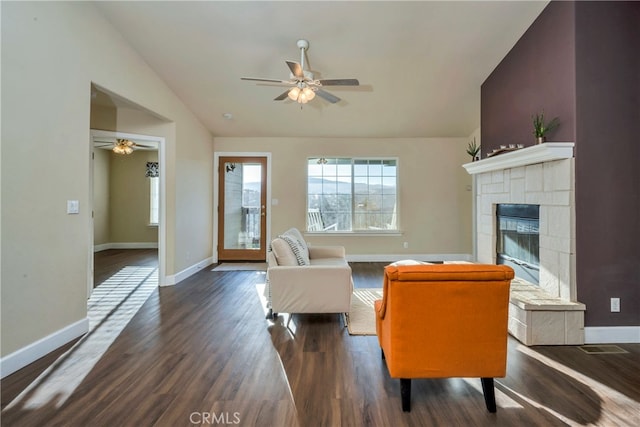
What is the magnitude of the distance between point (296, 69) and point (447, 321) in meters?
2.52

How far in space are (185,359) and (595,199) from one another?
147 inches

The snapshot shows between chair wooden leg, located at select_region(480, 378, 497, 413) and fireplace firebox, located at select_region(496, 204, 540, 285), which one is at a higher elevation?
fireplace firebox, located at select_region(496, 204, 540, 285)

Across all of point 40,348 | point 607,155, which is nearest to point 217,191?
point 40,348

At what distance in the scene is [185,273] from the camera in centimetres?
476

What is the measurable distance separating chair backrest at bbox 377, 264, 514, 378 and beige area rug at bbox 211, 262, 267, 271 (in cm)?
398

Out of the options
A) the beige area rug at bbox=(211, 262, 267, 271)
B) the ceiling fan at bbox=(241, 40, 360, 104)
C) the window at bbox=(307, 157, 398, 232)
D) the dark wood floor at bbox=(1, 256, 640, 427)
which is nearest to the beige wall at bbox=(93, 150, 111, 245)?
the beige area rug at bbox=(211, 262, 267, 271)

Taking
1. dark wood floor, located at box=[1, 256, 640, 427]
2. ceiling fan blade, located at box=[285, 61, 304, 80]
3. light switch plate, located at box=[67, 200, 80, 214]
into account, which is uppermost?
ceiling fan blade, located at box=[285, 61, 304, 80]

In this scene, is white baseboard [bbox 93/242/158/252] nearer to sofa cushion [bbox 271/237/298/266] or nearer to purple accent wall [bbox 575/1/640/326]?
sofa cushion [bbox 271/237/298/266]

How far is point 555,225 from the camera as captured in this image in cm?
283

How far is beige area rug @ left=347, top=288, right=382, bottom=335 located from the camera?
9.35 ft

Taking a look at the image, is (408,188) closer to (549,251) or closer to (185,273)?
(549,251)

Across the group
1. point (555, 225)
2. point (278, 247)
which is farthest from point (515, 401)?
point (278, 247)

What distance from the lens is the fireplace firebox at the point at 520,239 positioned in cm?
321

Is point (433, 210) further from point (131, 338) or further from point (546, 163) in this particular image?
point (131, 338)
